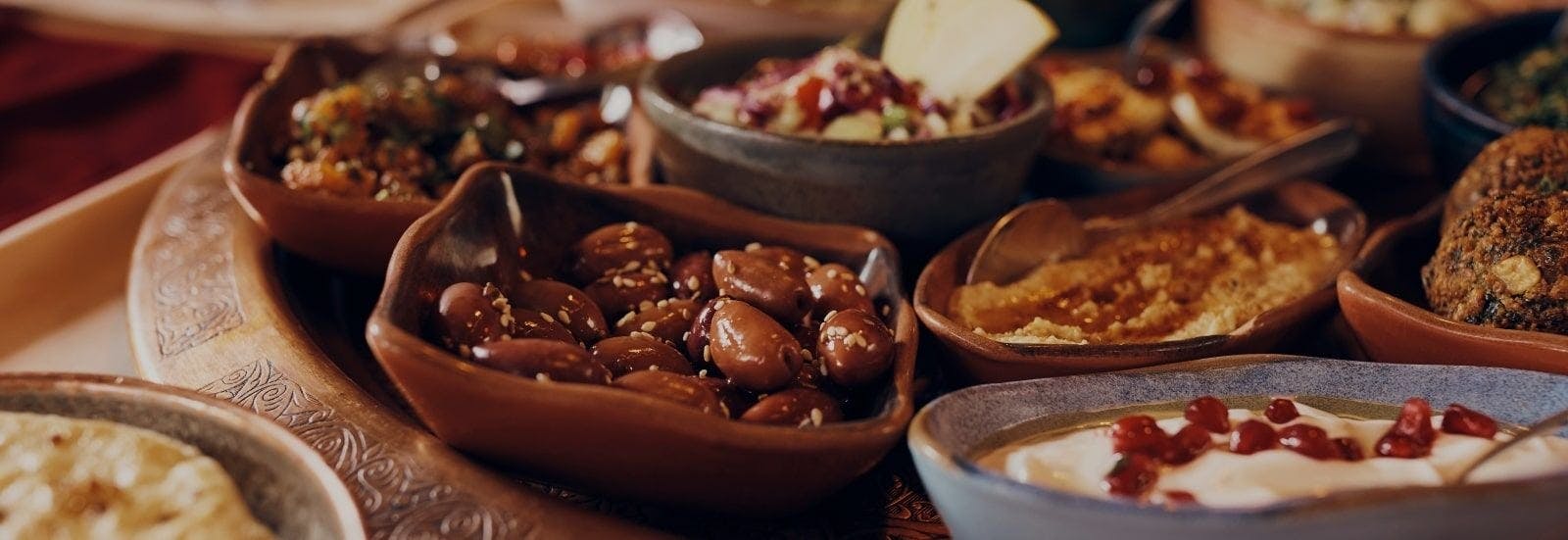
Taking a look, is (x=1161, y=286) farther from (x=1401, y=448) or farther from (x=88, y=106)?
(x=88, y=106)

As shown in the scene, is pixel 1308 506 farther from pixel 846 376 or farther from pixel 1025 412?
pixel 846 376

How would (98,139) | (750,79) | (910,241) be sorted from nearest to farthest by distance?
(910,241) < (750,79) < (98,139)

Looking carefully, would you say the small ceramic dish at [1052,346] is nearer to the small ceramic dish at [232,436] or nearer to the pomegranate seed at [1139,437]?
the pomegranate seed at [1139,437]

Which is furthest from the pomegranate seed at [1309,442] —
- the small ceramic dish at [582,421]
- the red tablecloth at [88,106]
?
the red tablecloth at [88,106]

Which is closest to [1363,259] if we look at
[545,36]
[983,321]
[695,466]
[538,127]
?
[983,321]

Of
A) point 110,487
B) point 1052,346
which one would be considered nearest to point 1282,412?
point 1052,346

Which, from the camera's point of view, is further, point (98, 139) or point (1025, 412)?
point (98, 139)
